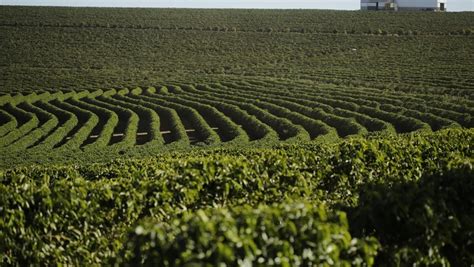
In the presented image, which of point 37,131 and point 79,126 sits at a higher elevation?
point 37,131

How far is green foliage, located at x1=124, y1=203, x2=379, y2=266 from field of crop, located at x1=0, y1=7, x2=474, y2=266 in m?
0.02

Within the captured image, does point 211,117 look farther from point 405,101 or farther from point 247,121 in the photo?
point 405,101

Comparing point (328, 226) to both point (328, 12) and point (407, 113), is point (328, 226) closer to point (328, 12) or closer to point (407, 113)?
point (407, 113)

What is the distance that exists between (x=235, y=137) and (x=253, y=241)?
26672 mm

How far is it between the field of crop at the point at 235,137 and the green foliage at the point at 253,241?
2 centimetres

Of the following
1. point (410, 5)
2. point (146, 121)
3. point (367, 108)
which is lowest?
point (146, 121)

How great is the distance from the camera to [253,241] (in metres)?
5.56

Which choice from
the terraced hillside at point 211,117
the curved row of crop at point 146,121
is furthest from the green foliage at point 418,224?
the curved row of crop at point 146,121

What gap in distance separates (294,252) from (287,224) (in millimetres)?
272

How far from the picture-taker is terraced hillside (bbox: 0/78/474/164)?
30.9 meters

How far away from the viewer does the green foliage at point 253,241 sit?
17.5 ft

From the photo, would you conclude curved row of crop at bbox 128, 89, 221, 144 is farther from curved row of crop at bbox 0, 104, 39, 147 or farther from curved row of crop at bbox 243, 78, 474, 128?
curved row of crop at bbox 243, 78, 474, 128

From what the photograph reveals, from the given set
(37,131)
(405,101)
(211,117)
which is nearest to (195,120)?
(211,117)

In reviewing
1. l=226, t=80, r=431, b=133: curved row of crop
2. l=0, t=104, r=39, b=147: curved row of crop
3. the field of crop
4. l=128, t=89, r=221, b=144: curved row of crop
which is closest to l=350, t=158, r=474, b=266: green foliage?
the field of crop
